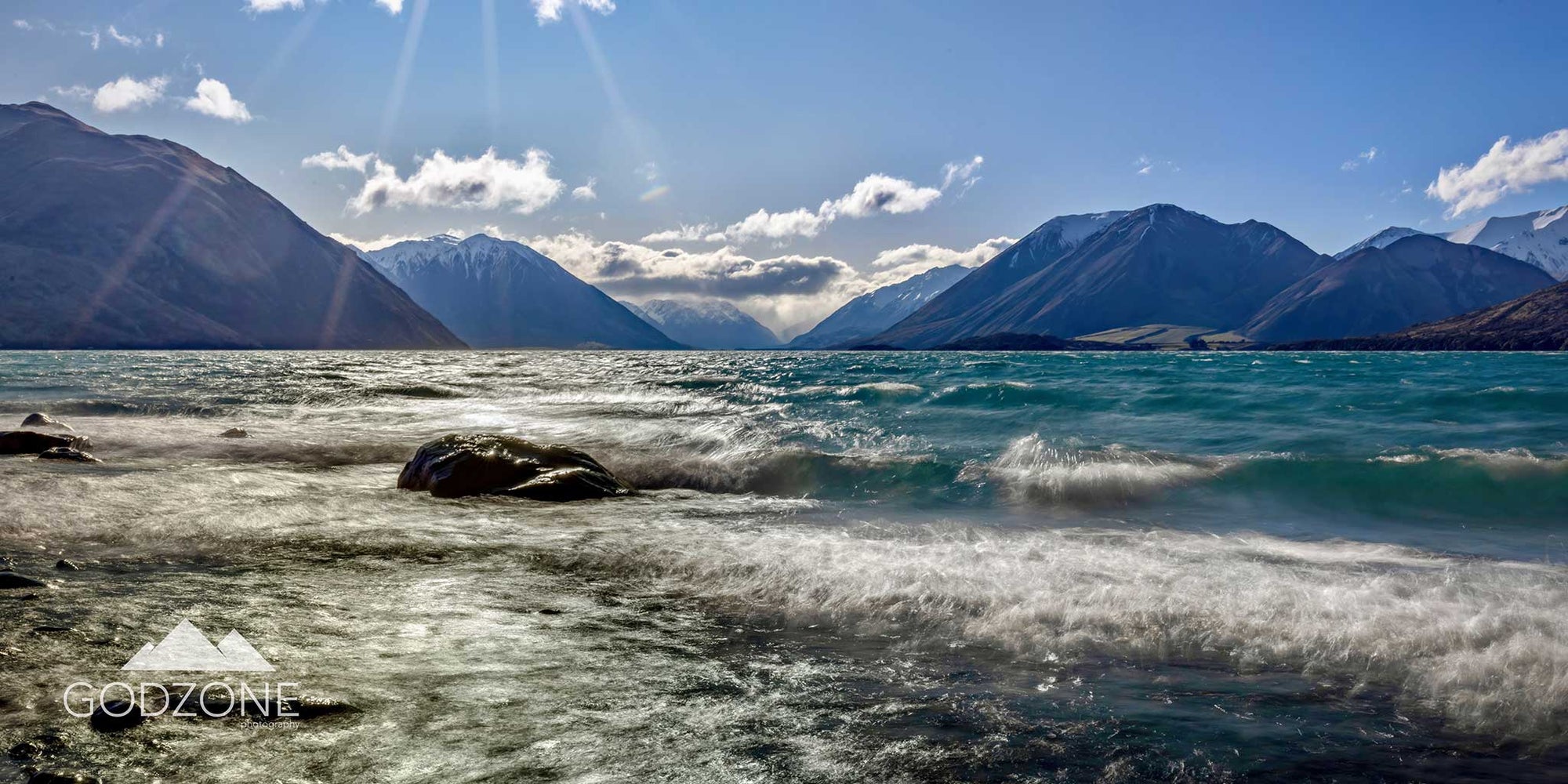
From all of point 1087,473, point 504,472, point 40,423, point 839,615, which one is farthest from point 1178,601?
point 40,423

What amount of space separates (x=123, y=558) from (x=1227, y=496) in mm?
19104

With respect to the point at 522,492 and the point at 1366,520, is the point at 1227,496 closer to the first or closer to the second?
the point at 1366,520

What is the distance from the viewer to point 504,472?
1634 centimetres

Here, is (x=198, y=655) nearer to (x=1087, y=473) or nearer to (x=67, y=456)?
(x=1087, y=473)

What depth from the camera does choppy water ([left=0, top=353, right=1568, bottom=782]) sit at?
17.0 feet

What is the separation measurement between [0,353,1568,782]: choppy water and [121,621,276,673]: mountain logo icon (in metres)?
0.17

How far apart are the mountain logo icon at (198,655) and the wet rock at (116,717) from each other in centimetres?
79

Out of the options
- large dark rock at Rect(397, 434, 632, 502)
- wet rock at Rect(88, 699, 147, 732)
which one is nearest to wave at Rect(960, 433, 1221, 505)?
large dark rock at Rect(397, 434, 632, 502)

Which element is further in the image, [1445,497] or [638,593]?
[1445,497]

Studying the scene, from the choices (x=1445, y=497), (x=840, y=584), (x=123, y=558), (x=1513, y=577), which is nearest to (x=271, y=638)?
(x=123, y=558)

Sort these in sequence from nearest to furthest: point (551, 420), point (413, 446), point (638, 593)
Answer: point (638, 593) < point (413, 446) < point (551, 420)

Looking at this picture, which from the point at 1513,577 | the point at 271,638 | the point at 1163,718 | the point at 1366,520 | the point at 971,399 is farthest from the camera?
the point at 971,399

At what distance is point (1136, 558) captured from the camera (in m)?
10.9

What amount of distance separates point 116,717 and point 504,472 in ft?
36.7
